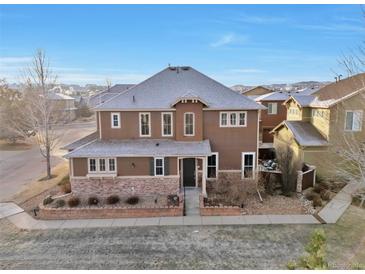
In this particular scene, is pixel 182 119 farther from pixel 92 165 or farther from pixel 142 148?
pixel 92 165

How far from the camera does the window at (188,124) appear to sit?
56.5 feet

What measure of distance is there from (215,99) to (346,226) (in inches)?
404

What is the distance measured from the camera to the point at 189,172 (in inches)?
682

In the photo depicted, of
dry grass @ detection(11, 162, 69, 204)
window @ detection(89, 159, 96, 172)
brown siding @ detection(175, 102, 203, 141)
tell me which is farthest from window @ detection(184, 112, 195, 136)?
dry grass @ detection(11, 162, 69, 204)

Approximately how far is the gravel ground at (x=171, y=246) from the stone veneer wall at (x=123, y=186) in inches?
140

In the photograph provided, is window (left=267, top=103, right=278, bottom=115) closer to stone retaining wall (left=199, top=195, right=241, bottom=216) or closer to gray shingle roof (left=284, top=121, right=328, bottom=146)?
gray shingle roof (left=284, top=121, right=328, bottom=146)

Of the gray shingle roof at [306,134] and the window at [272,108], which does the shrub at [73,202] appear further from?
the window at [272,108]

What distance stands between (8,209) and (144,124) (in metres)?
9.48

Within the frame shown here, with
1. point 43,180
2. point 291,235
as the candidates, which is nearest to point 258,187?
point 291,235

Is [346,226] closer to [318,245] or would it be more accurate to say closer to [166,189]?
[318,245]

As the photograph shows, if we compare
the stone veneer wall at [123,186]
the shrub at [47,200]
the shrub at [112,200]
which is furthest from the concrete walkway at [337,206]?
the shrub at [47,200]

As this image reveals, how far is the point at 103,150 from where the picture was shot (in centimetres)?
1616

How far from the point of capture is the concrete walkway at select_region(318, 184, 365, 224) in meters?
13.5

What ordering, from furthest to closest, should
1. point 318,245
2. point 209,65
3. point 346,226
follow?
1. point 209,65
2. point 346,226
3. point 318,245
